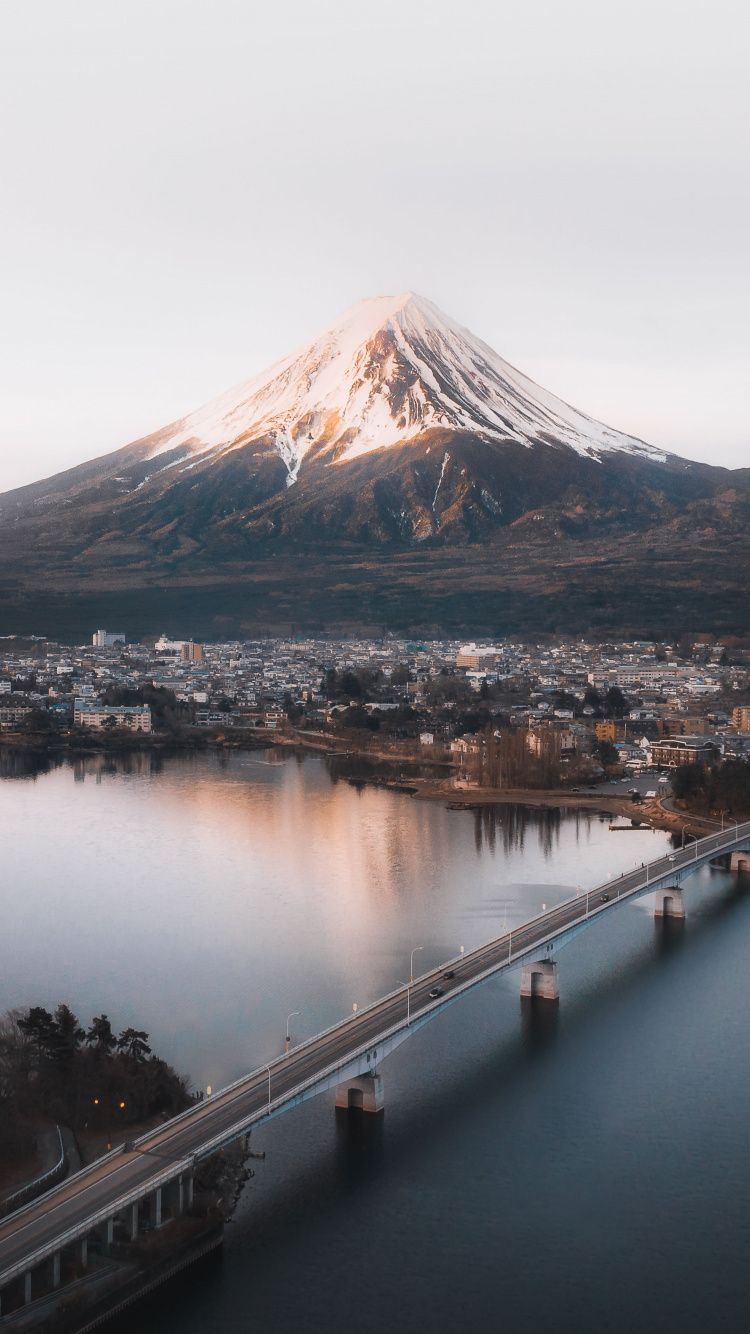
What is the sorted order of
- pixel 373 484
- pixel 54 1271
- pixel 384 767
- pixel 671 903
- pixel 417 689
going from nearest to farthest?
pixel 54 1271, pixel 671 903, pixel 384 767, pixel 417 689, pixel 373 484

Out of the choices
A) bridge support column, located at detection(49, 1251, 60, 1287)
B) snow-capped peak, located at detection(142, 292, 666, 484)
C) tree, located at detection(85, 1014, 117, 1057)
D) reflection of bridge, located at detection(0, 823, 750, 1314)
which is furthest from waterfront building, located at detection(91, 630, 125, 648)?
bridge support column, located at detection(49, 1251, 60, 1287)

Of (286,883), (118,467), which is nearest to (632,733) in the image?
(286,883)

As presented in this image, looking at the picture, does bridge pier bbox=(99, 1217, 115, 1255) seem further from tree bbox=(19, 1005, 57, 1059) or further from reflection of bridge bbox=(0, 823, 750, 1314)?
tree bbox=(19, 1005, 57, 1059)

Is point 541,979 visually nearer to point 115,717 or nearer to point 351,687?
point 115,717

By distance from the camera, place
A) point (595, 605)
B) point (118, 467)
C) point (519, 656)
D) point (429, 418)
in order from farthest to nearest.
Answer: point (118, 467)
point (429, 418)
point (595, 605)
point (519, 656)

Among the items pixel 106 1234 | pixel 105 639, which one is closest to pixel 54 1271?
pixel 106 1234

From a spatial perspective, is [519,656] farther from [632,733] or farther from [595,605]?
[632,733]
